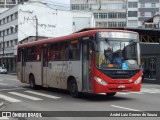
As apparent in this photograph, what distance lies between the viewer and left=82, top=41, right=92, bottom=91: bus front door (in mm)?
16500

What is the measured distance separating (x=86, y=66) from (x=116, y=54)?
152 centimetres

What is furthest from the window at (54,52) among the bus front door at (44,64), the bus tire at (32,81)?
the bus tire at (32,81)

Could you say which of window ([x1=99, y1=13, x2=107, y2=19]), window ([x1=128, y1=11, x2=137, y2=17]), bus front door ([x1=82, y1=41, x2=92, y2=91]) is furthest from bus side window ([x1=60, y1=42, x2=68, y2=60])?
window ([x1=99, y1=13, x2=107, y2=19])

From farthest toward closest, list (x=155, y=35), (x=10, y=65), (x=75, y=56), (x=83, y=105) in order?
1. (x=10, y=65)
2. (x=155, y=35)
3. (x=75, y=56)
4. (x=83, y=105)

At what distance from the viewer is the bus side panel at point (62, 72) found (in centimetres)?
1747

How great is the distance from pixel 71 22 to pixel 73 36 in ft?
222

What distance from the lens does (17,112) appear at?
13.0 metres

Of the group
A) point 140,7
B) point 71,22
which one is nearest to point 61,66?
point 71,22

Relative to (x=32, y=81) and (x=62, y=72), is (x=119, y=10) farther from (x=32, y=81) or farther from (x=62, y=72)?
(x=62, y=72)

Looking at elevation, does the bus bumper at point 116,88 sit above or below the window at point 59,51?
below

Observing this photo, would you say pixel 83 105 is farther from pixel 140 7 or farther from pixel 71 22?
pixel 140 7

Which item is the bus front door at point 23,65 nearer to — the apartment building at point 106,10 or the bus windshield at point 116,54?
the bus windshield at point 116,54

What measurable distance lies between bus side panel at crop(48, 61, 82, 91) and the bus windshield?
1.70m

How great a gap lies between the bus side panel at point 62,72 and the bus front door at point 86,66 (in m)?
0.32
